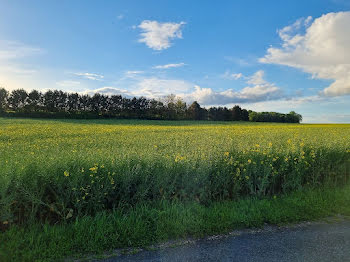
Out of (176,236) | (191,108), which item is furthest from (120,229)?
(191,108)

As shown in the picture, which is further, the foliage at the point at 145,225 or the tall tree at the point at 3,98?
the tall tree at the point at 3,98

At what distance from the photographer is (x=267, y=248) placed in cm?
410

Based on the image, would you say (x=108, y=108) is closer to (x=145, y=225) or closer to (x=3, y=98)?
(x=3, y=98)

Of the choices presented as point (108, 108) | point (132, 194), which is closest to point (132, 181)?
point (132, 194)

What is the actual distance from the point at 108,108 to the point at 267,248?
83.1 meters

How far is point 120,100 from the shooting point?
8469 centimetres

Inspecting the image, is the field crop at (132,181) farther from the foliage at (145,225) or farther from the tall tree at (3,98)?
the tall tree at (3,98)

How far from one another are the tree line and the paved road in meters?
71.3

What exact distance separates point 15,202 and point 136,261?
268 cm

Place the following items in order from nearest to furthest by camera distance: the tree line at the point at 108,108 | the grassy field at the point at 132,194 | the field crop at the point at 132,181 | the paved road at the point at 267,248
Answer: the paved road at the point at 267,248, the grassy field at the point at 132,194, the field crop at the point at 132,181, the tree line at the point at 108,108

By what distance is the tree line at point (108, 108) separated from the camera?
73588 millimetres

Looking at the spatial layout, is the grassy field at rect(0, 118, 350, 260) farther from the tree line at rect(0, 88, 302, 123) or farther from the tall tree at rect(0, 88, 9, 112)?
the tall tree at rect(0, 88, 9, 112)

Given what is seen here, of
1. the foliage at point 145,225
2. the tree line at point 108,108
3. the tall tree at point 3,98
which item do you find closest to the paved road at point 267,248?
the foliage at point 145,225

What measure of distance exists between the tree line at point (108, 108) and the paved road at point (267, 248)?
7133 cm
